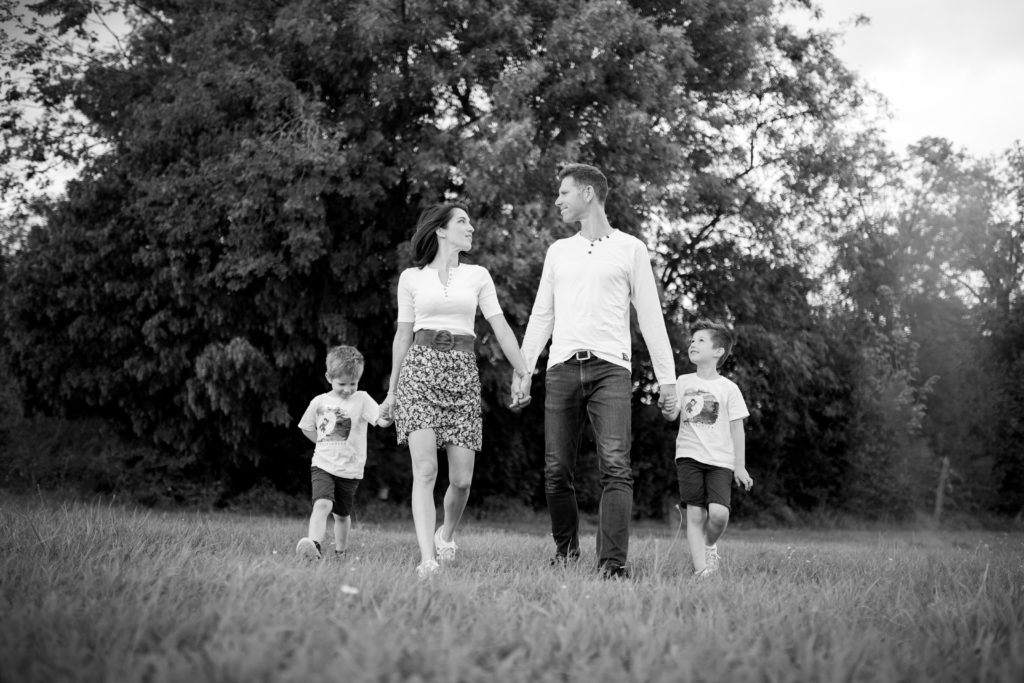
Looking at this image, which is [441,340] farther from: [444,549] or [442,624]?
[442,624]

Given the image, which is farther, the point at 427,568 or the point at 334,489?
the point at 334,489

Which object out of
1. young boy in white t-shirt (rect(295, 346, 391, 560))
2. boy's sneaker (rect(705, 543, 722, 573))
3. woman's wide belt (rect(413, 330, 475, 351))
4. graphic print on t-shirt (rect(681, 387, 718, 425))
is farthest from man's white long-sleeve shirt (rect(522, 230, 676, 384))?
young boy in white t-shirt (rect(295, 346, 391, 560))

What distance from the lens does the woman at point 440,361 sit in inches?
195

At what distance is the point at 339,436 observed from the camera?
5.98m

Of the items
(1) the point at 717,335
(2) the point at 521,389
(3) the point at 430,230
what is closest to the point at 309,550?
(2) the point at 521,389

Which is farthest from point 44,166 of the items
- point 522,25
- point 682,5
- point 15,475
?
point 682,5

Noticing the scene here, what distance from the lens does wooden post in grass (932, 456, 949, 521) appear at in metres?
21.0

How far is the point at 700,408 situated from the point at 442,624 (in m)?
3.25

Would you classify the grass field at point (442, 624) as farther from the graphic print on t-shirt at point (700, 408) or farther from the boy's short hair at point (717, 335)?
the boy's short hair at point (717, 335)

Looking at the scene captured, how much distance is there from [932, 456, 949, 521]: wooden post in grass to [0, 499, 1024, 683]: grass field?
18.5m

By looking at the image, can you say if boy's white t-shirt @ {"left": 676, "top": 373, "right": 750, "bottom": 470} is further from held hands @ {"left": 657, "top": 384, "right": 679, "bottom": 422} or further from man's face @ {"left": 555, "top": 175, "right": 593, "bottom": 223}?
man's face @ {"left": 555, "top": 175, "right": 593, "bottom": 223}

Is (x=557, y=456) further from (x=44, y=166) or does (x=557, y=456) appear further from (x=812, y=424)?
(x=812, y=424)

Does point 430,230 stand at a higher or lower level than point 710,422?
higher

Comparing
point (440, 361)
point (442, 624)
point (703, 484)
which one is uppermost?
point (440, 361)
